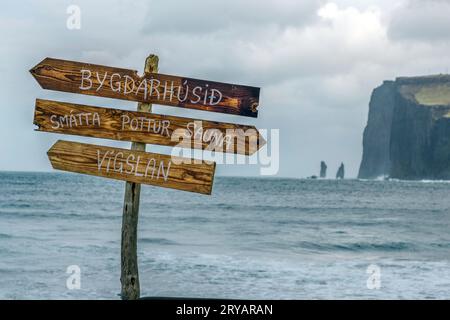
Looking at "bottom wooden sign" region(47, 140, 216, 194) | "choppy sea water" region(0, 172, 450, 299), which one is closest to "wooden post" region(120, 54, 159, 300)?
"bottom wooden sign" region(47, 140, 216, 194)

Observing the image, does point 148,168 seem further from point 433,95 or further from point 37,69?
point 433,95

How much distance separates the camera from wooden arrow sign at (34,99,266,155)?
6.50m

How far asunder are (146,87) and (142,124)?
414mm

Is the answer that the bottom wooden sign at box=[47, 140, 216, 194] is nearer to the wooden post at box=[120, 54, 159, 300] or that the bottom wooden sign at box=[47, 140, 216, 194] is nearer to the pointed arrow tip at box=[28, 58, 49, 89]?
the wooden post at box=[120, 54, 159, 300]

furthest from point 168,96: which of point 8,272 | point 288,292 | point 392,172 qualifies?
point 392,172

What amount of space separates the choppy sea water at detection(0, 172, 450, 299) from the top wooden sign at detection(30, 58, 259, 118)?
22.2 feet

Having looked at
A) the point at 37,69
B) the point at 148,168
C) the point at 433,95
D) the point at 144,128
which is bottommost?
the point at 148,168

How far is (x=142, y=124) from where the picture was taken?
6648mm

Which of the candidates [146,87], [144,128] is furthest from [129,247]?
[146,87]

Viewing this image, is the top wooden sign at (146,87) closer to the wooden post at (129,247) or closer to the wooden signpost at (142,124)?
the wooden signpost at (142,124)

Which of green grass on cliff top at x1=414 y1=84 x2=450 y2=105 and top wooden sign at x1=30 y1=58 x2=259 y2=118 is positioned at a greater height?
green grass on cliff top at x1=414 y1=84 x2=450 y2=105

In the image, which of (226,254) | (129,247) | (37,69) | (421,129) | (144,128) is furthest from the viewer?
(421,129)

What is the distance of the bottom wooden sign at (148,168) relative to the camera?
6613 millimetres
